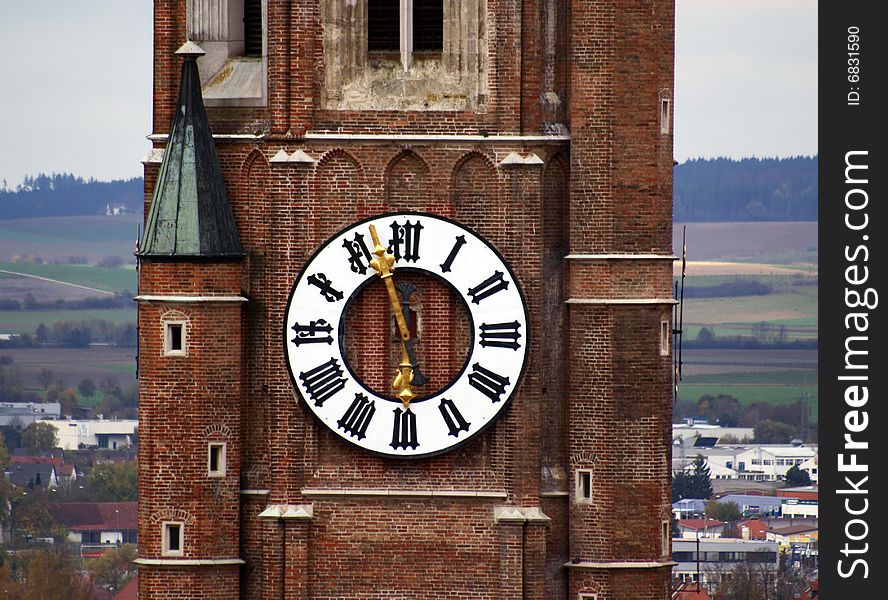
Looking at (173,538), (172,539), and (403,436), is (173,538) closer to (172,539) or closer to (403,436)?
(172,539)

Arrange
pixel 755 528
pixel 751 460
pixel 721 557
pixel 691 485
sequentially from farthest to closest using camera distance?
pixel 751 460
pixel 691 485
pixel 755 528
pixel 721 557

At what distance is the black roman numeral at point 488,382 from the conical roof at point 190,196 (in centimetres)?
470

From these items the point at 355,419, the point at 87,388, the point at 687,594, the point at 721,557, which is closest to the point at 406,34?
the point at 355,419

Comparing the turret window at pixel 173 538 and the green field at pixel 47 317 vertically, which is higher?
the green field at pixel 47 317

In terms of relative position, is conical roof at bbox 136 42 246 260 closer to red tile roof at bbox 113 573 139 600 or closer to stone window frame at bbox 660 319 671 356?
stone window frame at bbox 660 319 671 356

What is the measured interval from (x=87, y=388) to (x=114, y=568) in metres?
53.2

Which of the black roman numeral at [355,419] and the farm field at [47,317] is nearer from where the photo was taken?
the black roman numeral at [355,419]

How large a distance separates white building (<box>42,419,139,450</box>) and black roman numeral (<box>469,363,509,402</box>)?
119 meters

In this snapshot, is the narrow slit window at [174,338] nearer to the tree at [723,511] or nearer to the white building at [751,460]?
the tree at [723,511]

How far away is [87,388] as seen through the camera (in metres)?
184

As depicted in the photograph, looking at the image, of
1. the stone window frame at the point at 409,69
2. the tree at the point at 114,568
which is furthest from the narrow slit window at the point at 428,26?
the tree at the point at 114,568

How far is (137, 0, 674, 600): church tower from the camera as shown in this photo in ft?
169

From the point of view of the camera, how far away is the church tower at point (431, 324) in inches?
2032

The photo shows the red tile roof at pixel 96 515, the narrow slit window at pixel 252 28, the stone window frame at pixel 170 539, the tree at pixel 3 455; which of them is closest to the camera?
the stone window frame at pixel 170 539
